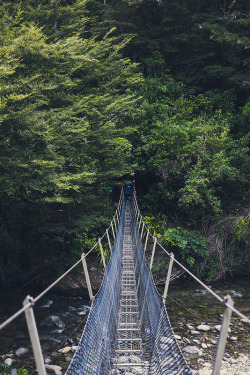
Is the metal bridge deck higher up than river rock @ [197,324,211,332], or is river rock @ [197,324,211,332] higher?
the metal bridge deck

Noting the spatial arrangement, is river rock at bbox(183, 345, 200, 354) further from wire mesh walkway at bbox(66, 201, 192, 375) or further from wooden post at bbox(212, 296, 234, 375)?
wooden post at bbox(212, 296, 234, 375)

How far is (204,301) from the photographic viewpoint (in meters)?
5.81

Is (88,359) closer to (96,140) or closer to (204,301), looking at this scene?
(204,301)

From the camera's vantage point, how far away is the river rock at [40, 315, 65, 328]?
497 cm

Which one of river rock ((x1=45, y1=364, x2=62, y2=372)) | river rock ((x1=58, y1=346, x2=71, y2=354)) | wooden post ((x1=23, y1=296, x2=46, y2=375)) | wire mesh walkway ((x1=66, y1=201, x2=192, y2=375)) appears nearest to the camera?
wooden post ((x1=23, y1=296, x2=46, y2=375))

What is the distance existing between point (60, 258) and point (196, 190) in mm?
3689

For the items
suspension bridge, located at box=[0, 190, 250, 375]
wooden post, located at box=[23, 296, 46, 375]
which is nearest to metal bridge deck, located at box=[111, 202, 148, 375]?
suspension bridge, located at box=[0, 190, 250, 375]

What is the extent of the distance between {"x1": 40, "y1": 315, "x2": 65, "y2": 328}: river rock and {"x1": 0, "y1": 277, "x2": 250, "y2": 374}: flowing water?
0.8 inches

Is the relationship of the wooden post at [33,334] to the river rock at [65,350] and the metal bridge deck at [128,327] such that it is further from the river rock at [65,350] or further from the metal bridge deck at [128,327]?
the river rock at [65,350]

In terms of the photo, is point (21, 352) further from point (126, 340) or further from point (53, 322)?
point (126, 340)

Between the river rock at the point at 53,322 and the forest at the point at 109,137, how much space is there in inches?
46.6

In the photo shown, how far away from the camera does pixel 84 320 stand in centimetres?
507

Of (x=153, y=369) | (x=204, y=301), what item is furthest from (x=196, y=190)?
(x=153, y=369)

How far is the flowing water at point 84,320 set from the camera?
4117 mm
